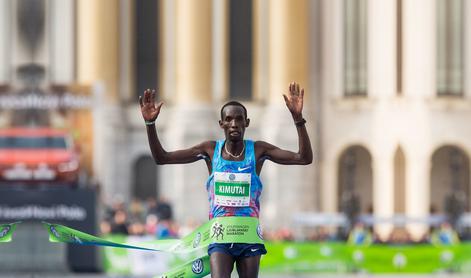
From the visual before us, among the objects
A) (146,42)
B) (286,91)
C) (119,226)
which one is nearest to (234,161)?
(119,226)

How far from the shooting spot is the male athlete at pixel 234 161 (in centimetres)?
1088

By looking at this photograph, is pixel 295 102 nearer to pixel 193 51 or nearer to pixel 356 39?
pixel 356 39

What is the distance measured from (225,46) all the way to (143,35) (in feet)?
11.2

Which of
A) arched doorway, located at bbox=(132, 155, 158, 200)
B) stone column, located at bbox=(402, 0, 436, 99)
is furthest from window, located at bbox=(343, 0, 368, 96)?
arched doorway, located at bbox=(132, 155, 158, 200)

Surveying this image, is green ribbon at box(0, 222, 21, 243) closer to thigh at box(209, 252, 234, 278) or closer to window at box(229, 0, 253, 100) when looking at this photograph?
thigh at box(209, 252, 234, 278)

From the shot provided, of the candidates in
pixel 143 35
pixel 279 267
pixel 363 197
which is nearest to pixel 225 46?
pixel 143 35

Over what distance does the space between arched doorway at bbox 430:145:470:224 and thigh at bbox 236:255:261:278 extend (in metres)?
46.8

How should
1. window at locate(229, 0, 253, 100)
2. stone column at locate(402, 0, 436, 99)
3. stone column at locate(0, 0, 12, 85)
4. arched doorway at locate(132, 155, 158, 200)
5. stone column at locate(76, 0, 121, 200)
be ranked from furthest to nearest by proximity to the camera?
arched doorway at locate(132, 155, 158, 200) < window at locate(229, 0, 253, 100) < stone column at locate(76, 0, 121, 200) < stone column at locate(0, 0, 12, 85) < stone column at locate(402, 0, 436, 99)

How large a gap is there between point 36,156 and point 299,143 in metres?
26.2

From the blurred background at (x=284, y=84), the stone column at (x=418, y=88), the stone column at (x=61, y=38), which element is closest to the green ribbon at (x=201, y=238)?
the blurred background at (x=284, y=84)

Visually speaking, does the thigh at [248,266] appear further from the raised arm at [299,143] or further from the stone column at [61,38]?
the stone column at [61,38]

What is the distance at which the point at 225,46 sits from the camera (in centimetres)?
6006

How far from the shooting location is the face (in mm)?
10852

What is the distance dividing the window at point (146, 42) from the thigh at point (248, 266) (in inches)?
1968
